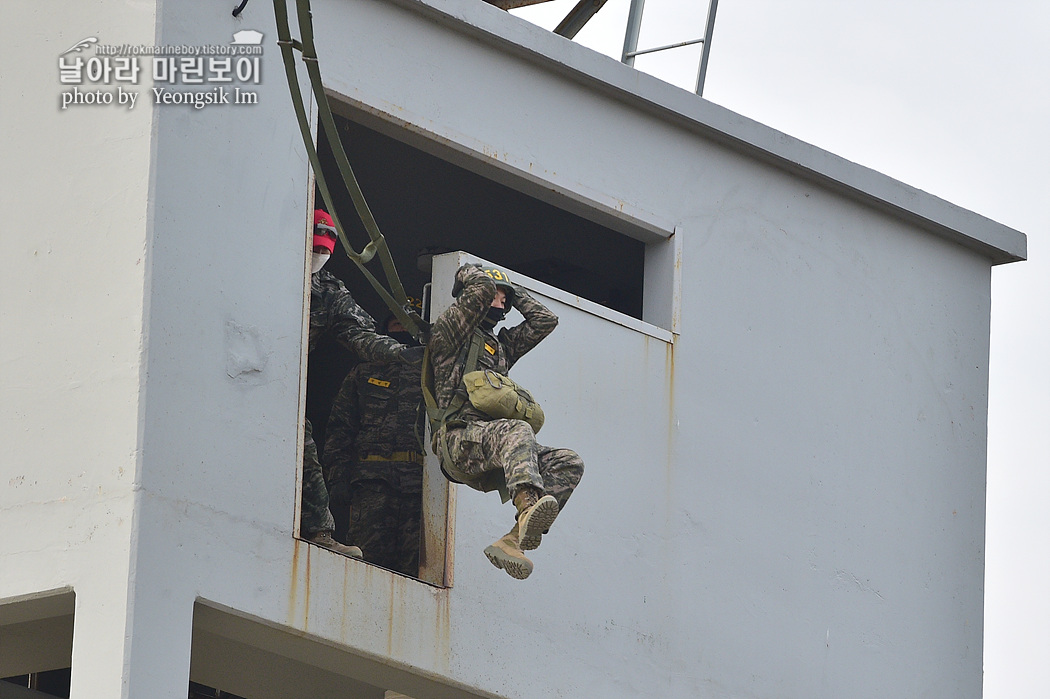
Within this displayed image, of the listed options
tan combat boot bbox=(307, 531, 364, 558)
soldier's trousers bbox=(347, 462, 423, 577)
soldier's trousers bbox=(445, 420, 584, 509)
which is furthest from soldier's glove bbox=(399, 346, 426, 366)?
soldier's trousers bbox=(347, 462, 423, 577)

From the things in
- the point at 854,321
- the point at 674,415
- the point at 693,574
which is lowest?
the point at 693,574

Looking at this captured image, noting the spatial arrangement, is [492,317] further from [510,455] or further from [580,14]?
[580,14]

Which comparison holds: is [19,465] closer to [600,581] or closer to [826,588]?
[600,581]

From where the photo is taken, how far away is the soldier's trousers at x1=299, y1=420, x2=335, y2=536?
41.4 feet

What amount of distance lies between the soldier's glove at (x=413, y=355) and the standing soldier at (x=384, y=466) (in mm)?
1344

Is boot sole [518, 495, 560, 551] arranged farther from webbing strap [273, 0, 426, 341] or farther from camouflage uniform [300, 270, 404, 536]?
camouflage uniform [300, 270, 404, 536]

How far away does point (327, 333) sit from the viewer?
13242 mm

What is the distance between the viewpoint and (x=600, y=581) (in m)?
13.5

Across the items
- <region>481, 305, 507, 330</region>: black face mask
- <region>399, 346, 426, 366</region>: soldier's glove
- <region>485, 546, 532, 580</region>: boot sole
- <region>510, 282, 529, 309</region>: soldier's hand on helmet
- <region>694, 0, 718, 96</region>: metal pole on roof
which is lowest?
<region>485, 546, 532, 580</region>: boot sole

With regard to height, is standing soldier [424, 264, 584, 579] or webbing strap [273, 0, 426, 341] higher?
webbing strap [273, 0, 426, 341]

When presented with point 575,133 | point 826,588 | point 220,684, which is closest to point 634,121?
point 575,133

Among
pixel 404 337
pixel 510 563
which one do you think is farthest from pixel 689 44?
pixel 510 563

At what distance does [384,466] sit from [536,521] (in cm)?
306

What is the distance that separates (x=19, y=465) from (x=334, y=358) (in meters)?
5.94
